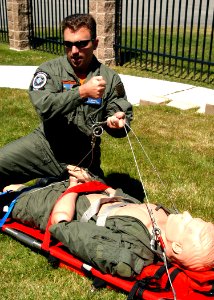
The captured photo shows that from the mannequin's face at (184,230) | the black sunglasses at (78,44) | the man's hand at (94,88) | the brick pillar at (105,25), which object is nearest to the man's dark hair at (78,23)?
the black sunglasses at (78,44)

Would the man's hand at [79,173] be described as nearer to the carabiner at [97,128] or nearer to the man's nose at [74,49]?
the carabiner at [97,128]

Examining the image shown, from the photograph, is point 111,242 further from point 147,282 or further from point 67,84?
point 67,84

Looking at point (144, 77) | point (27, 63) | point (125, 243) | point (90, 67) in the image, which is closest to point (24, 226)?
point (125, 243)

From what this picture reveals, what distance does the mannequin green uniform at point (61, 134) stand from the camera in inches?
163

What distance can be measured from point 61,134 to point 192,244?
170 cm

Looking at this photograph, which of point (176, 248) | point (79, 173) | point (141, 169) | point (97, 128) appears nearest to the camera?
point (176, 248)

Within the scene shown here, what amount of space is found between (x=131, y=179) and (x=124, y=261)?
228cm

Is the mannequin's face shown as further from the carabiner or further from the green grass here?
the carabiner

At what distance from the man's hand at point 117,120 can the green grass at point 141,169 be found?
3.57 feet

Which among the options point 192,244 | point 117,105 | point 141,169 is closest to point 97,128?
point 117,105

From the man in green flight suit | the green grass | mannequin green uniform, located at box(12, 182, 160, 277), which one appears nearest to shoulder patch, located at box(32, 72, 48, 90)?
the man in green flight suit

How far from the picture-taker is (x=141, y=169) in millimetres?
5598

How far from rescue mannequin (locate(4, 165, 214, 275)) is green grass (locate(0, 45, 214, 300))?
15.3 inches

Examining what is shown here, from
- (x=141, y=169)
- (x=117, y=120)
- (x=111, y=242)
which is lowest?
(x=141, y=169)
